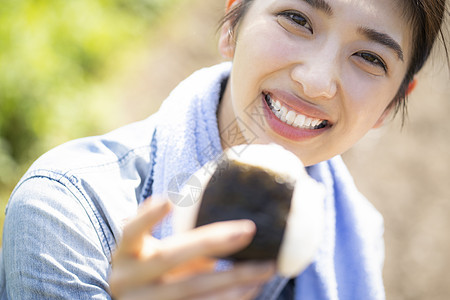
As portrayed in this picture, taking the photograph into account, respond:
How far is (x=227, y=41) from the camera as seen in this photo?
1.92 metres

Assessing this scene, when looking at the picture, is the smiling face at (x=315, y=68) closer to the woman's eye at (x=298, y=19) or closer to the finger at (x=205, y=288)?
the woman's eye at (x=298, y=19)

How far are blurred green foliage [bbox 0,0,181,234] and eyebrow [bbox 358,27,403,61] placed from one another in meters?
2.76

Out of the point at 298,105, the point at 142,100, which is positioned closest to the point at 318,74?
the point at 298,105

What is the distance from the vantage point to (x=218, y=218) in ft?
3.53

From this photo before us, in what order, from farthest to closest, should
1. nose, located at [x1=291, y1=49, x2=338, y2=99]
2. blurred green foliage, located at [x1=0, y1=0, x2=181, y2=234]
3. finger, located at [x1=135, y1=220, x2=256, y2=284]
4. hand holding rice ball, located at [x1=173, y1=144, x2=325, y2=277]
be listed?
blurred green foliage, located at [x1=0, y1=0, x2=181, y2=234] → nose, located at [x1=291, y1=49, x2=338, y2=99] → hand holding rice ball, located at [x1=173, y1=144, x2=325, y2=277] → finger, located at [x1=135, y1=220, x2=256, y2=284]

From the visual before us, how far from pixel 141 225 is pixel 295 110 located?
81 cm

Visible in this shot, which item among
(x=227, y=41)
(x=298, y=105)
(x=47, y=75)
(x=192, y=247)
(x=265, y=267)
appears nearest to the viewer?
(x=192, y=247)

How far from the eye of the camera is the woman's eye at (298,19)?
158 centimetres

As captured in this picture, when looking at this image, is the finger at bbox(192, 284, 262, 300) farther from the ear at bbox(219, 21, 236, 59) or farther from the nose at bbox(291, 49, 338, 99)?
the ear at bbox(219, 21, 236, 59)

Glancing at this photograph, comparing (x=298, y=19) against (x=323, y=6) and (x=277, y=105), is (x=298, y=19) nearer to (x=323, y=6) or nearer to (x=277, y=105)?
(x=323, y=6)

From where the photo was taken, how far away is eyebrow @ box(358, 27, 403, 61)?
1.53 meters

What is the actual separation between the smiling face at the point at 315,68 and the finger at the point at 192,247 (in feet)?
2.31

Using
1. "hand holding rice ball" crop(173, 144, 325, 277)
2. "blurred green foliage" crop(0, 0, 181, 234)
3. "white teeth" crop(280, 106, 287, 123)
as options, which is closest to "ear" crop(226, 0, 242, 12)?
"white teeth" crop(280, 106, 287, 123)

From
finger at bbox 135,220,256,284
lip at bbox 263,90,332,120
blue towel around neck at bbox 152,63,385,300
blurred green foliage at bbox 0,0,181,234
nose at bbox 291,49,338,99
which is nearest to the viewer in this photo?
finger at bbox 135,220,256,284
